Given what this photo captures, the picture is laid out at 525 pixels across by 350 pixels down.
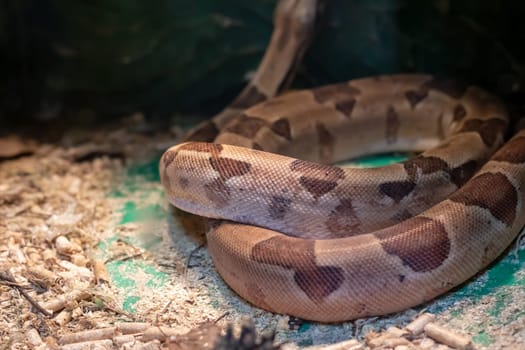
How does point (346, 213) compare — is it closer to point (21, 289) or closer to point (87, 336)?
point (87, 336)

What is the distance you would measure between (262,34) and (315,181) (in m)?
3.32

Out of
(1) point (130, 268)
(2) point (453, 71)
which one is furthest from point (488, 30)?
(1) point (130, 268)

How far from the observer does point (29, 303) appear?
4.31 m

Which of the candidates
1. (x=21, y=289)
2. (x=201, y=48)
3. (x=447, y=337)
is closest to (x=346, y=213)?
(x=447, y=337)

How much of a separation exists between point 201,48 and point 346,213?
366cm

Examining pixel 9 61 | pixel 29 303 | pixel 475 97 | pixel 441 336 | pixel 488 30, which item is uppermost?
pixel 488 30

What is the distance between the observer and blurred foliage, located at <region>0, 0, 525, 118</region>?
6379 mm

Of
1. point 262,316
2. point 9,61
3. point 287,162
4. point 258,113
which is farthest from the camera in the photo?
point 9,61

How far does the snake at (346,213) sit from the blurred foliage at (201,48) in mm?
1050

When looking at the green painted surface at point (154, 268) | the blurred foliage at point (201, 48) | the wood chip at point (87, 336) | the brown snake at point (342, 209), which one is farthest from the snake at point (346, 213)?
the blurred foliage at point (201, 48)

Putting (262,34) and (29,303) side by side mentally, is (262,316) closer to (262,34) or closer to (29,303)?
(29,303)

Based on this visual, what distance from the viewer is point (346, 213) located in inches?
173

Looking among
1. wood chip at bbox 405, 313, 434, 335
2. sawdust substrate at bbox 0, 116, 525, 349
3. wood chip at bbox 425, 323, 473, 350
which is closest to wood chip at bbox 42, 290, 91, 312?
sawdust substrate at bbox 0, 116, 525, 349

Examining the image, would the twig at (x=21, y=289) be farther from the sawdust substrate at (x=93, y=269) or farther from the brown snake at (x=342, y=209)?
the brown snake at (x=342, y=209)
